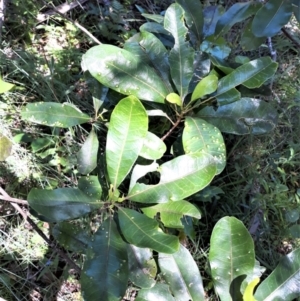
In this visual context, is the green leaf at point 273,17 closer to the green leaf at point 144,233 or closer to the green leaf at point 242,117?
the green leaf at point 242,117

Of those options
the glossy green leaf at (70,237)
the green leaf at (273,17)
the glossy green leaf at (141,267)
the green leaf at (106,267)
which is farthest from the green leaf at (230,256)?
the green leaf at (273,17)

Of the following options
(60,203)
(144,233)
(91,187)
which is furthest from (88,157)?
(144,233)

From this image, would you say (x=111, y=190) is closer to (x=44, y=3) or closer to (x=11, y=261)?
(x=11, y=261)

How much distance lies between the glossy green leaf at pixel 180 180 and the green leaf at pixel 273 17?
1.63 ft

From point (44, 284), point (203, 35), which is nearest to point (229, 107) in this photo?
point (203, 35)

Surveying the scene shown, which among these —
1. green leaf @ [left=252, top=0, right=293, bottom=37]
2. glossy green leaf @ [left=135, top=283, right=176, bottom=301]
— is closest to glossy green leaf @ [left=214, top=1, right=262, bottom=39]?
green leaf @ [left=252, top=0, right=293, bottom=37]

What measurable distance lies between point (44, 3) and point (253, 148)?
1178mm

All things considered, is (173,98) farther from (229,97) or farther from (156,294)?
(156,294)

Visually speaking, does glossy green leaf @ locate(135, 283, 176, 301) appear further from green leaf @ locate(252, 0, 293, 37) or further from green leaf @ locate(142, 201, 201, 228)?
green leaf @ locate(252, 0, 293, 37)

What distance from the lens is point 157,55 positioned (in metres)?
1.54

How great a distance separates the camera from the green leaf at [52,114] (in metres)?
1.43

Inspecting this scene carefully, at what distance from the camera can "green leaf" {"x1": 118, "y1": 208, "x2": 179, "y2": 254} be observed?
1.15 meters

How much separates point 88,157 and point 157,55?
17.9 inches

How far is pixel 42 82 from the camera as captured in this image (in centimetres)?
182
